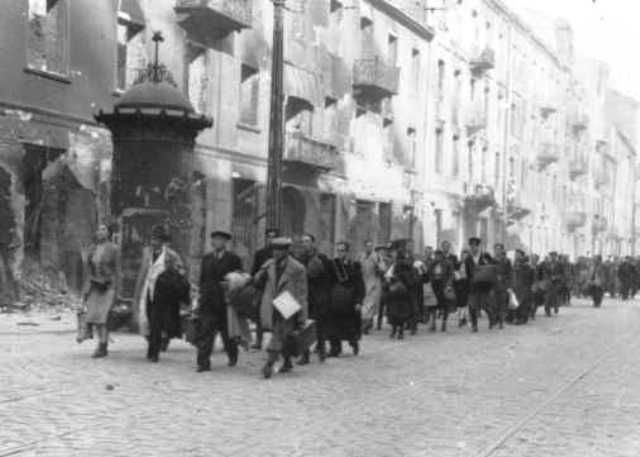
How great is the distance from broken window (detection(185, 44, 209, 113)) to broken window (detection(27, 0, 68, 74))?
4.49 metres

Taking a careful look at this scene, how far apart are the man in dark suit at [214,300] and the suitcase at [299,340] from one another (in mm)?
794

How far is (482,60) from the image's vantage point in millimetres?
47000

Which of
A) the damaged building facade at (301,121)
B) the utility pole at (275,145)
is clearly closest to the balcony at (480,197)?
the damaged building facade at (301,121)

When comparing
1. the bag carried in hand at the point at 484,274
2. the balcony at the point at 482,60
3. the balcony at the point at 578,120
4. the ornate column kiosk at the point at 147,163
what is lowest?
the bag carried in hand at the point at 484,274

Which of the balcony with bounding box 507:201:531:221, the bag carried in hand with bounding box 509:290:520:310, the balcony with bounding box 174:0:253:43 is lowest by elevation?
the bag carried in hand with bounding box 509:290:520:310

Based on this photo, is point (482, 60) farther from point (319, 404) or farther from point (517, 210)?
point (319, 404)

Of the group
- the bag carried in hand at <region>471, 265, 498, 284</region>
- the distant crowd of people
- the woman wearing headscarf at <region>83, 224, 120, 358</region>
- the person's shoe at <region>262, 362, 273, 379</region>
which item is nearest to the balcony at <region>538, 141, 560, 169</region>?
the bag carried in hand at <region>471, 265, 498, 284</region>

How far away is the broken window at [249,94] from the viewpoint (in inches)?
1108

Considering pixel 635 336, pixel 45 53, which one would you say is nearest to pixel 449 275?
pixel 635 336

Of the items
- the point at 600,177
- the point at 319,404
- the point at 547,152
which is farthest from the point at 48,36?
the point at 600,177

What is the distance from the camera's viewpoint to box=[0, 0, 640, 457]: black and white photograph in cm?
913

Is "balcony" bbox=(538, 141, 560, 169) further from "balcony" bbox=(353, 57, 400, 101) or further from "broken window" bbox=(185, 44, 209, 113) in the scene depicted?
"broken window" bbox=(185, 44, 209, 113)

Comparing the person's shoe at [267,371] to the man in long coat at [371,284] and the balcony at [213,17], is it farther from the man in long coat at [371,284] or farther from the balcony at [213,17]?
the balcony at [213,17]

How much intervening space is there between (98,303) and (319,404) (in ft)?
13.4
